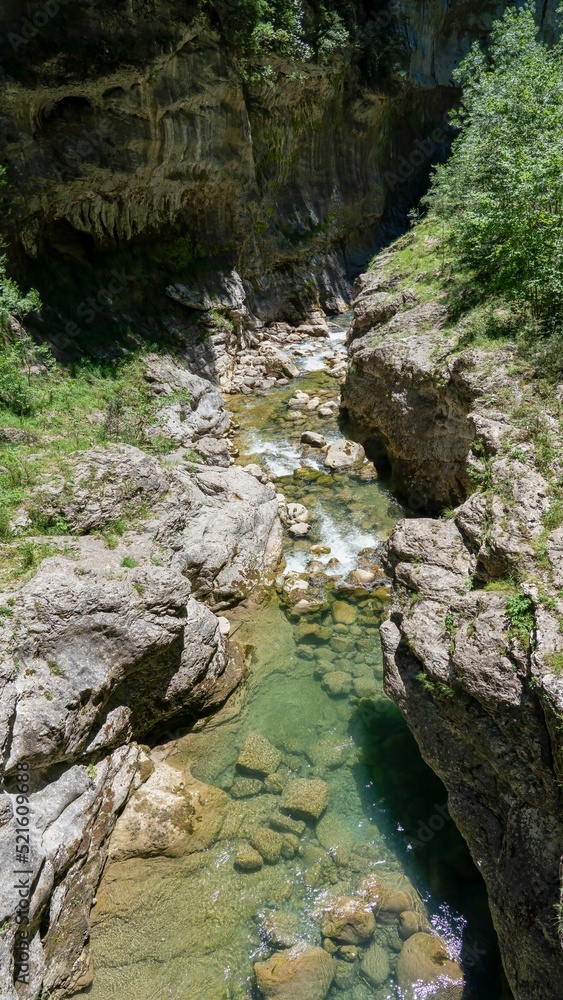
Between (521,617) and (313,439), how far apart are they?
8.58 m

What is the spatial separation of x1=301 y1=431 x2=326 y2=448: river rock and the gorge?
447mm

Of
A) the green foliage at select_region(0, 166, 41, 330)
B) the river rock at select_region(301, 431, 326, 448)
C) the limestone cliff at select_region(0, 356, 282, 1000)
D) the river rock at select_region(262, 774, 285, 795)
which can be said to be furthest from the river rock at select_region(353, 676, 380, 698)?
the green foliage at select_region(0, 166, 41, 330)

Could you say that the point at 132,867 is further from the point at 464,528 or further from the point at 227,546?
the point at 464,528

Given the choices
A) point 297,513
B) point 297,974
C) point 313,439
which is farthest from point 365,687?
point 313,439

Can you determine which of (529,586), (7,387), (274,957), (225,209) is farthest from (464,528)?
(225,209)

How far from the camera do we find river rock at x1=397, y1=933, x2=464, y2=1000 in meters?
5.21

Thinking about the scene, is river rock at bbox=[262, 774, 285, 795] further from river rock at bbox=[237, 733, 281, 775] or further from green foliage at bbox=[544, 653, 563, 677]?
green foliage at bbox=[544, 653, 563, 677]

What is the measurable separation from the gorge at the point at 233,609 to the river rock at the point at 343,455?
0.08 meters

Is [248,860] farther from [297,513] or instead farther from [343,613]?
[297,513]

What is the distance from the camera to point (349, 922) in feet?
18.5

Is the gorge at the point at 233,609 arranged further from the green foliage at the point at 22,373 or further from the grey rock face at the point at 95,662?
the green foliage at the point at 22,373

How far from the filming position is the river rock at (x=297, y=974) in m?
5.20

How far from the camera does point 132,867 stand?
6.16 m

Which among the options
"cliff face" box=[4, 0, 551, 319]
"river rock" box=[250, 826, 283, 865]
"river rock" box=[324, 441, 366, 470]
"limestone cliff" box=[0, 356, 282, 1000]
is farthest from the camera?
"river rock" box=[324, 441, 366, 470]
